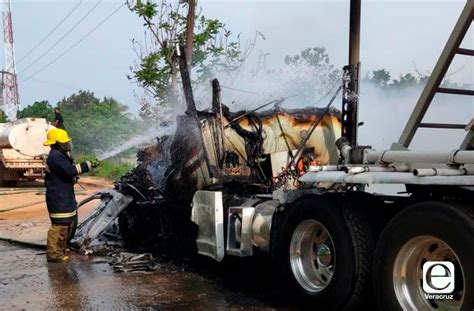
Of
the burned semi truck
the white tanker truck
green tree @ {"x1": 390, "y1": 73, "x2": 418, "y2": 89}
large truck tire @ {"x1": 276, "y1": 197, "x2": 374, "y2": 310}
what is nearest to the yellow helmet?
the burned semi truck

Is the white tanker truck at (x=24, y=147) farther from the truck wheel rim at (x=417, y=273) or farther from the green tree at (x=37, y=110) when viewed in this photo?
the green tree at (x=37, y=110)

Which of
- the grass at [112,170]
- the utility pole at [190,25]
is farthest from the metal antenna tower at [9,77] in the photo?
the utility pole at [190,25]

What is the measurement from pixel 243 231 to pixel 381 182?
1862 millimetres

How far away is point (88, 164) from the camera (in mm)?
7871

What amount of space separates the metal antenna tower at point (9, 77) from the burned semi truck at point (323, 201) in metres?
35.4

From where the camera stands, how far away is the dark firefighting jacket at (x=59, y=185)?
24.4 ft

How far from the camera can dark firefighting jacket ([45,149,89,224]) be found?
24.4ft

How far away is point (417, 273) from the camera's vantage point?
12.4 ft

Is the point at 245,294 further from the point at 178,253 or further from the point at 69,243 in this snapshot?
the point at 69,243

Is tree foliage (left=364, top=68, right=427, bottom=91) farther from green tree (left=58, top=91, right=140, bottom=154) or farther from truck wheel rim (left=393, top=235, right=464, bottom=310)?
green tree (left=58, top=91, right=140, bottom=154)

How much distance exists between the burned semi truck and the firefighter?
80 centimetres

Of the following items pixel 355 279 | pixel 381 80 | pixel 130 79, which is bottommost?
pixel 355 279

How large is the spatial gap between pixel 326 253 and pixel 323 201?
1.38 feet

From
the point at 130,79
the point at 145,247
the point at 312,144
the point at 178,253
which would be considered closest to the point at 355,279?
the point at 312,144
